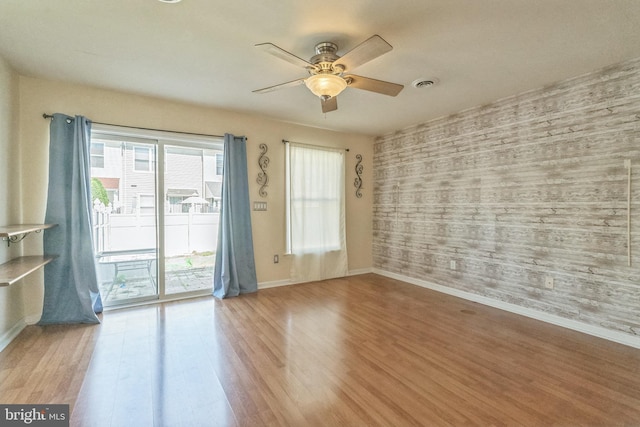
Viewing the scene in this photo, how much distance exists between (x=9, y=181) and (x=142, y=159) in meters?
1.19

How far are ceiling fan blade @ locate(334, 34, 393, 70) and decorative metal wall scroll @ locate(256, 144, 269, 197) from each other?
2294mm

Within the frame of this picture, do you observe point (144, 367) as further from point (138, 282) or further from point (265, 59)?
point (265, 59)

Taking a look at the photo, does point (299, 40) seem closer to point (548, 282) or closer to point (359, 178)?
point (359, 178)

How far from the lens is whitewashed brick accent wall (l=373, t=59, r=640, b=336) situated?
2.57 meters

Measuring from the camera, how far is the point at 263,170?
4.21m

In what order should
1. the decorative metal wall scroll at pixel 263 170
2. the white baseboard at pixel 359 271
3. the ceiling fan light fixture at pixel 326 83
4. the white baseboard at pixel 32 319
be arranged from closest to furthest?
1. the ceiling fan light fixture at pixel 326 83
2. the white baseboard at pixel 32 319
3. the decorative metal wall scroll at pixel 263 170
4. the white baseboard at pixel 359 271

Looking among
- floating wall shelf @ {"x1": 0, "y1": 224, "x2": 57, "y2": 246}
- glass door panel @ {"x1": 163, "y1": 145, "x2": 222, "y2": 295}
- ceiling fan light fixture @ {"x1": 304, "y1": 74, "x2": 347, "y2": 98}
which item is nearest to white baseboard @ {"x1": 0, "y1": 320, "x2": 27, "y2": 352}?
floating wall shelf @ {"x1": 0, "y1": 224, "x2": 57, "y2": 246}

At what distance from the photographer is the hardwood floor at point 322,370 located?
1673 mm

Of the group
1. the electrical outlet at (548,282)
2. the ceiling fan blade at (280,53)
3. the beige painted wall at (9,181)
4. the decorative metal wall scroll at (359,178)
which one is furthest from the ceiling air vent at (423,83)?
the beige painted wall at (9,181)

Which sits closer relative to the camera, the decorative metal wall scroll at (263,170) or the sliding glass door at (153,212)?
the sliding glass door at (153,212)

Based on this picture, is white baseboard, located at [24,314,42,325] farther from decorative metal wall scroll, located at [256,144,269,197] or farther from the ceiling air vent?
the ceiling air vent

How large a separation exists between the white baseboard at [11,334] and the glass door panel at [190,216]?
1.31 metres

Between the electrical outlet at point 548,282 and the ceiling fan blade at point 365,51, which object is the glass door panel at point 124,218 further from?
the electrical outlet at point 548,282

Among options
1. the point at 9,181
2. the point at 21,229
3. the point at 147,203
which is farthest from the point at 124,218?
the point at 21,229
